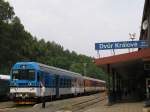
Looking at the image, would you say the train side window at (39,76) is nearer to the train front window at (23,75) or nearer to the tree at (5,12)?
the train front window at (23,75)

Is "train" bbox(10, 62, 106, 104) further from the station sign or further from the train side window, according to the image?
the station sign

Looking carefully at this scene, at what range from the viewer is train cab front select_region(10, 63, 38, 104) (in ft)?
104

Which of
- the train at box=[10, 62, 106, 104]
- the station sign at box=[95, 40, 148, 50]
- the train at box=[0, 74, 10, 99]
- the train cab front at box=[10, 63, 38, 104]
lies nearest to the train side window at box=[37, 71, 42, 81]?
the train at box=[10, 62, 106, 104]

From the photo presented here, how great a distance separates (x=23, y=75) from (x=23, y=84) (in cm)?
84

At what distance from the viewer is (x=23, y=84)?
31.8m

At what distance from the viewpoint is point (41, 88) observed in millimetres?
30922

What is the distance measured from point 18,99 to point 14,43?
39.4 m

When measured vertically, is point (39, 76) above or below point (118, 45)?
below

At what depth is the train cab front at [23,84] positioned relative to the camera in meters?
31.6

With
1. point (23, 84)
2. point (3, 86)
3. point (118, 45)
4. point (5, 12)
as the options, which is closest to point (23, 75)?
point (23, 84)

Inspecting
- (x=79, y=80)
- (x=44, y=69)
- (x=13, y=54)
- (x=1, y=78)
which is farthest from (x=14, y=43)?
(x=44, y=69)

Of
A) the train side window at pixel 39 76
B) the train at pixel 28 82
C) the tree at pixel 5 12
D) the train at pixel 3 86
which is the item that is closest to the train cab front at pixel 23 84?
the train at pixel 28 82

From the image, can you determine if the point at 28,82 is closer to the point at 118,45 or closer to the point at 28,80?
the point at 28,80

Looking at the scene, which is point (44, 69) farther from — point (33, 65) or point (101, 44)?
point (101, 44)
